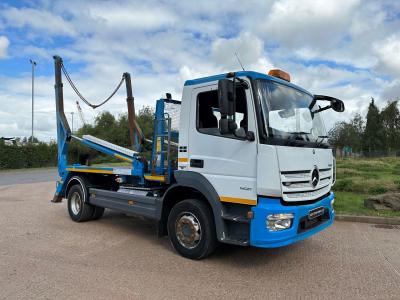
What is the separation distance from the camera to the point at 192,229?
543cm

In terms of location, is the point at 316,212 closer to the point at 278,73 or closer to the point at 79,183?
the point at 278,73

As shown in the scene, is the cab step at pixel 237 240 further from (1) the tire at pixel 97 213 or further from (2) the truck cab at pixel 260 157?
(1) the tire at pixel 97 213

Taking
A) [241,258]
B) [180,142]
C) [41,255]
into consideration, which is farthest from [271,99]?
[41,255]

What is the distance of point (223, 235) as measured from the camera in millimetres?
4918

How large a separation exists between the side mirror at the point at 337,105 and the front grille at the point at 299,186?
134 cm

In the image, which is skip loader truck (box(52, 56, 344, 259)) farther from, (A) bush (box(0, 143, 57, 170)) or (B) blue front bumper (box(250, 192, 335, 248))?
(A) bush (box(0, 143, 57, 170))

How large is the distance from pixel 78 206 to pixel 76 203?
0.13 meters

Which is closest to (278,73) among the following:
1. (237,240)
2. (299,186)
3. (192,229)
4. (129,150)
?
(299,186)

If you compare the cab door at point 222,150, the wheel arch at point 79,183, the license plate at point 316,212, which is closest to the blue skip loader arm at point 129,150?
the wheel arch at point 79,183

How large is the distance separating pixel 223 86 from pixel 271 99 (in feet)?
2.70

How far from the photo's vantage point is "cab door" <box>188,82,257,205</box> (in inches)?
189

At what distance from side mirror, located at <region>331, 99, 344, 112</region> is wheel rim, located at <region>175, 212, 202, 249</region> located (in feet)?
9.94

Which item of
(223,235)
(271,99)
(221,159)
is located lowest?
(223,235)

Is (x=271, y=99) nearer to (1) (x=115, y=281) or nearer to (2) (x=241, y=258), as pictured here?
(2) (x=241, y=258)
